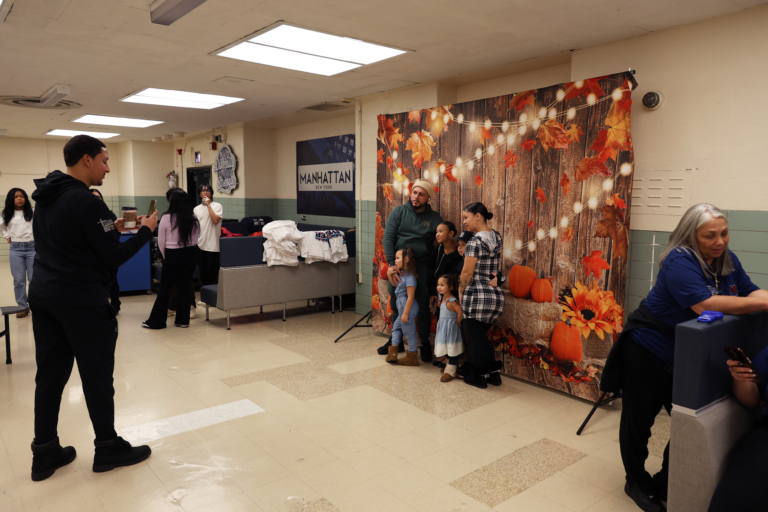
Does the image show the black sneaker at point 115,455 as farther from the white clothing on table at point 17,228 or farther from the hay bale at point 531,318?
the white clothing on table at point 17,228

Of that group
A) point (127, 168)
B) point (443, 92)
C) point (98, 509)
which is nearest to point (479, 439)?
point (98, 509)

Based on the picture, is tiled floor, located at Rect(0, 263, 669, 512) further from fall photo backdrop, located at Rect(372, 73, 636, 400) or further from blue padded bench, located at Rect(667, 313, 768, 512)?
blue padded bench, located at Rect(667, 313, 768, 512)

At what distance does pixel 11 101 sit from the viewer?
22.3ft

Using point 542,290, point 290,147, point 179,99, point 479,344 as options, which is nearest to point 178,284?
point 179,99

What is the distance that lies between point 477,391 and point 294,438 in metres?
1.59

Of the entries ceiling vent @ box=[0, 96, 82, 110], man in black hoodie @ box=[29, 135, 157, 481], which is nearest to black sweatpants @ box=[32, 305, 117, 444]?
man in black hoodie @ box=[29, 135, 157, 481]

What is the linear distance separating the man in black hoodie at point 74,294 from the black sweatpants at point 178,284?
3.13 m

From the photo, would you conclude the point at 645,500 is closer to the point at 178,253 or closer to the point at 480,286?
the point at 480,286

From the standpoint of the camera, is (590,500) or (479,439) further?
(479,439)

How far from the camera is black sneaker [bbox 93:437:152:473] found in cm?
290

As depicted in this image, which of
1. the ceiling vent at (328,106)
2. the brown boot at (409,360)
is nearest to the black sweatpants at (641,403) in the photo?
the brown boot at (409,360)

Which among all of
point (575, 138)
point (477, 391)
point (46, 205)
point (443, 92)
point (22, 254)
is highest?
point (443, 92)

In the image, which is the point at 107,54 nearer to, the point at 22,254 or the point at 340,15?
the point at 340,15

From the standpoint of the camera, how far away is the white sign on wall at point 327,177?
7.93 metres
